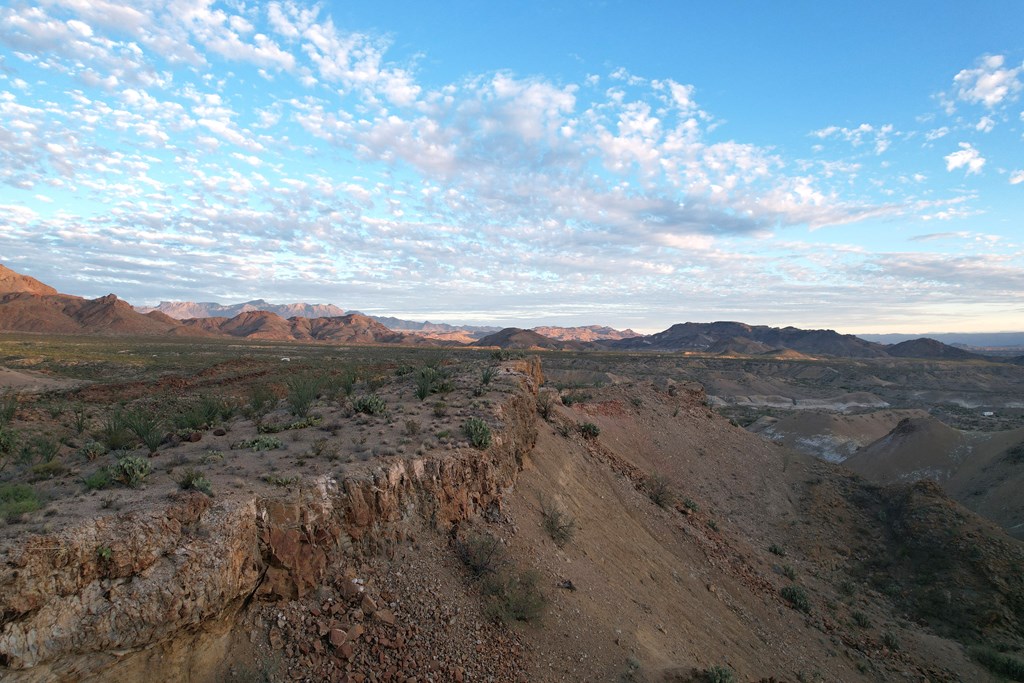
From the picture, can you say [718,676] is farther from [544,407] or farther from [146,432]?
[146,432]

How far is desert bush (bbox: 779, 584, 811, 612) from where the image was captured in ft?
39.5

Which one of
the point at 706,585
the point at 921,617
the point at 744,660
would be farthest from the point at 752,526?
the point at 744,660

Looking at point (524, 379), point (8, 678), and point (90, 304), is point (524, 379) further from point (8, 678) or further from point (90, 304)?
point (90, 304)

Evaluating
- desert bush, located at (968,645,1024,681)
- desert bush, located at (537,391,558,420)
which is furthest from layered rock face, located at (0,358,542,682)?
desert bush, located at (968,645,1024,681)

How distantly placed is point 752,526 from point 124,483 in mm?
16473

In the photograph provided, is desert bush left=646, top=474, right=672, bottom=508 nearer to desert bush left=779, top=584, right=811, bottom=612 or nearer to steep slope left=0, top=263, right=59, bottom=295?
desert bush left=779, top=584, right=811, bottom=612

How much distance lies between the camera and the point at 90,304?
108000 mm

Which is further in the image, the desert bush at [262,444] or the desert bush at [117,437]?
the desert bush at [117,437]

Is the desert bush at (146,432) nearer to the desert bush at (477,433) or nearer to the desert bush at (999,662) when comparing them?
the desert bush at (477,433)

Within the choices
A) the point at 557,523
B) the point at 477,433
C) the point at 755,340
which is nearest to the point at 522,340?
the point at 755,340

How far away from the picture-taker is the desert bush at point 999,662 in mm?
10859

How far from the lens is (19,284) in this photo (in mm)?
121438

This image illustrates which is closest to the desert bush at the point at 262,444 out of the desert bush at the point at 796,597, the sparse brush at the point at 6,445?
the sparse brush at the point at 6,445

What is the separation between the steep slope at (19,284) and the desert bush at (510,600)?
151 meters
